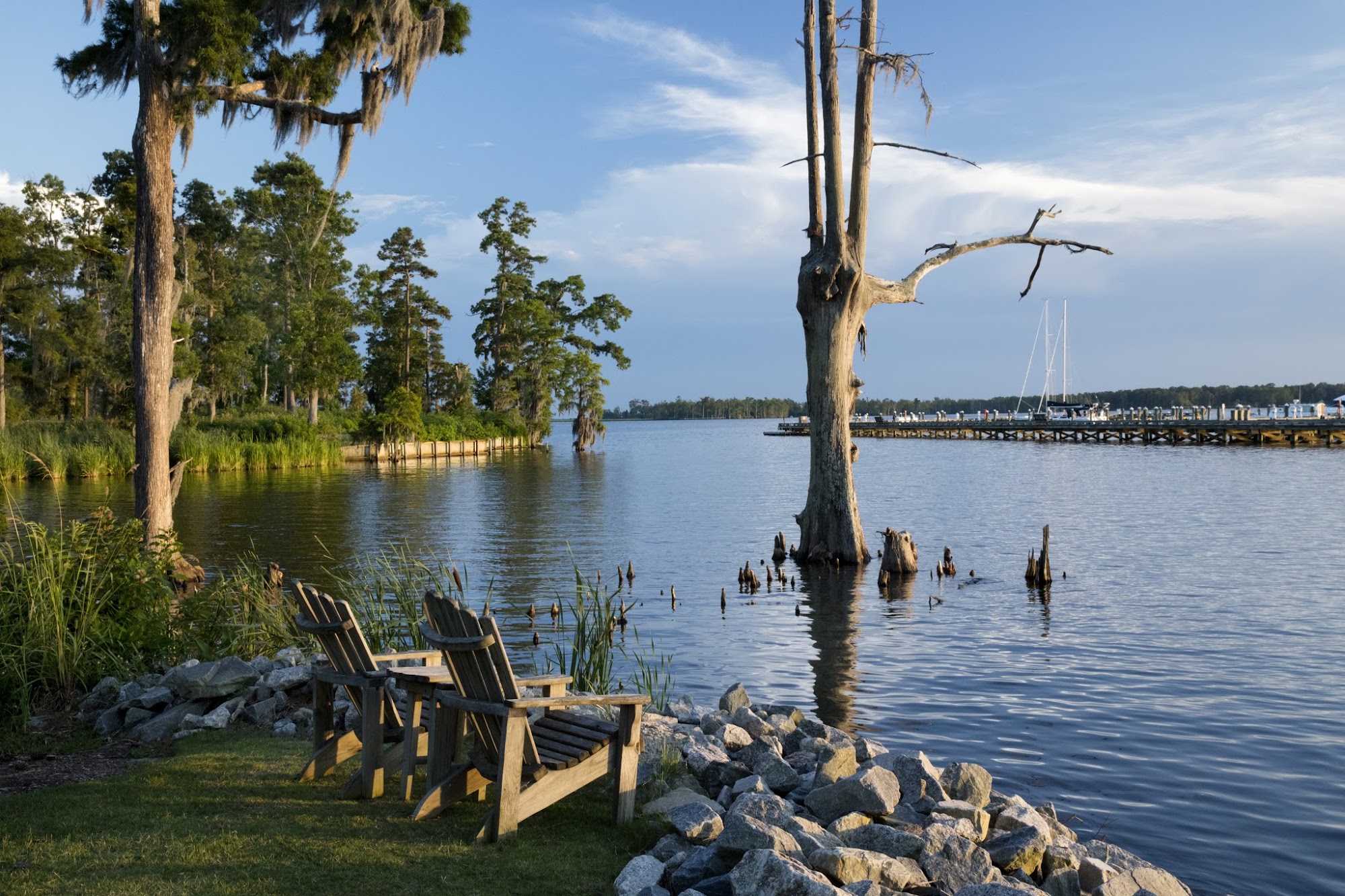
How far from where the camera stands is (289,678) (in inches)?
301

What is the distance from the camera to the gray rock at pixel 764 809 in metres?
4.97

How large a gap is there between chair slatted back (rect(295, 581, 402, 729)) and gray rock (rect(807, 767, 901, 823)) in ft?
7.88

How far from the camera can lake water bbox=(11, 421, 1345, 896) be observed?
712cm

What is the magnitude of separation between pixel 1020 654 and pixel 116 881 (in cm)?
965

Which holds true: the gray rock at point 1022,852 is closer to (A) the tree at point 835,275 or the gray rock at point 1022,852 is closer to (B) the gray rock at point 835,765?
(B) the gray rock at point 835,765

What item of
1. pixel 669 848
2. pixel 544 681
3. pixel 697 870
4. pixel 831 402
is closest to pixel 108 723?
pixel 544 681

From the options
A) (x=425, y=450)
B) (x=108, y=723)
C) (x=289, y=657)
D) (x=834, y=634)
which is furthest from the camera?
(x=425, y=450)

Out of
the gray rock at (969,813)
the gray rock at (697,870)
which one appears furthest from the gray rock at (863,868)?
the gray rock at (969,813)

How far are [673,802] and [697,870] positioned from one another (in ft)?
3.04

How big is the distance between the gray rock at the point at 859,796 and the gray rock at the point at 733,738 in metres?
1.06

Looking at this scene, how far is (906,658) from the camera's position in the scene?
1164cm

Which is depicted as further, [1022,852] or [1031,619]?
[1031,619]

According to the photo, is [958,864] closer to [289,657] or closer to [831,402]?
[289,657]

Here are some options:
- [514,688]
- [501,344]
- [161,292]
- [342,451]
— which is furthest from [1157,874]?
[501,344]
